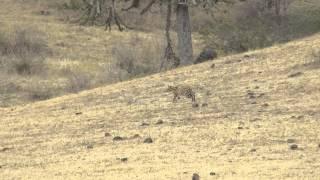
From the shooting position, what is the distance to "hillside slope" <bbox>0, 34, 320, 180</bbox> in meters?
9.31

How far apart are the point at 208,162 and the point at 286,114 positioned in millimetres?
3221

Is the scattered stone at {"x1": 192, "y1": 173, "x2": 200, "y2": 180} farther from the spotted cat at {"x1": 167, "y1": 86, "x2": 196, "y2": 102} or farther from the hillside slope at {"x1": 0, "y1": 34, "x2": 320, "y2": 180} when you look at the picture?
the spotted cat at {"x1": 167, "y1": 86, "x2": 196, "y2": 102}

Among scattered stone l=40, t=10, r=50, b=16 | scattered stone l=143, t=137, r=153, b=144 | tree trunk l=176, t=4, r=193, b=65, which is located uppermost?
scattered stone l=40, t=10, r=50, b=16

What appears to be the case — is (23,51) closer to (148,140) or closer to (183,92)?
(183,92)

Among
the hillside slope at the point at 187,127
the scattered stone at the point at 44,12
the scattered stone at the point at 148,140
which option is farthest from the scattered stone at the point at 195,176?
the scattered stone at the point at 44,12

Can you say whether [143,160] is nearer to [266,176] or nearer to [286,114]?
[266,176]

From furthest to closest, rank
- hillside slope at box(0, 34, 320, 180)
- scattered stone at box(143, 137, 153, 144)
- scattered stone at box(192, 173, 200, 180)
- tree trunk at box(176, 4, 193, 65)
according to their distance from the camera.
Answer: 1. tree trunk at box(176, 4, 193, 65)
2. scattered stone at box(143, 137, 153, 144)
3. hillside slope at box(0, 34, 320, 180)
4. scattered stone at box(192, 173, 200, 180)

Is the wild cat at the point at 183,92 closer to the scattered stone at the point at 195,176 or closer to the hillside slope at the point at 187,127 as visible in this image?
the hillside slope at the point at 187,127

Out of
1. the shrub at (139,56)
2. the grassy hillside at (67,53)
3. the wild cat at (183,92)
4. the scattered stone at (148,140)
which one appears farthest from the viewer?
the shrub at (139,56)

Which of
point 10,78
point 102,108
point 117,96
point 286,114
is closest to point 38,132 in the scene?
point 102,108

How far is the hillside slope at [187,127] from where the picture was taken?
30.6ft

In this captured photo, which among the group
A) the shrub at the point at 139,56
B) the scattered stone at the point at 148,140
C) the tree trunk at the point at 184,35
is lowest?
the scattered stone at the point at 148,140

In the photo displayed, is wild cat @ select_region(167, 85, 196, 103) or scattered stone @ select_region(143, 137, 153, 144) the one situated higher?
wild cat @ select_region(167, 85, 196, 103)

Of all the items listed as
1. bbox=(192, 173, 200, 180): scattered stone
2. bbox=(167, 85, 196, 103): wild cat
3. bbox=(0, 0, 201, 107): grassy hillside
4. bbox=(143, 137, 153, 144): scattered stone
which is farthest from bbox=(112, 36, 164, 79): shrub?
bbox=(192, 173, 200, 180): scattered stone
